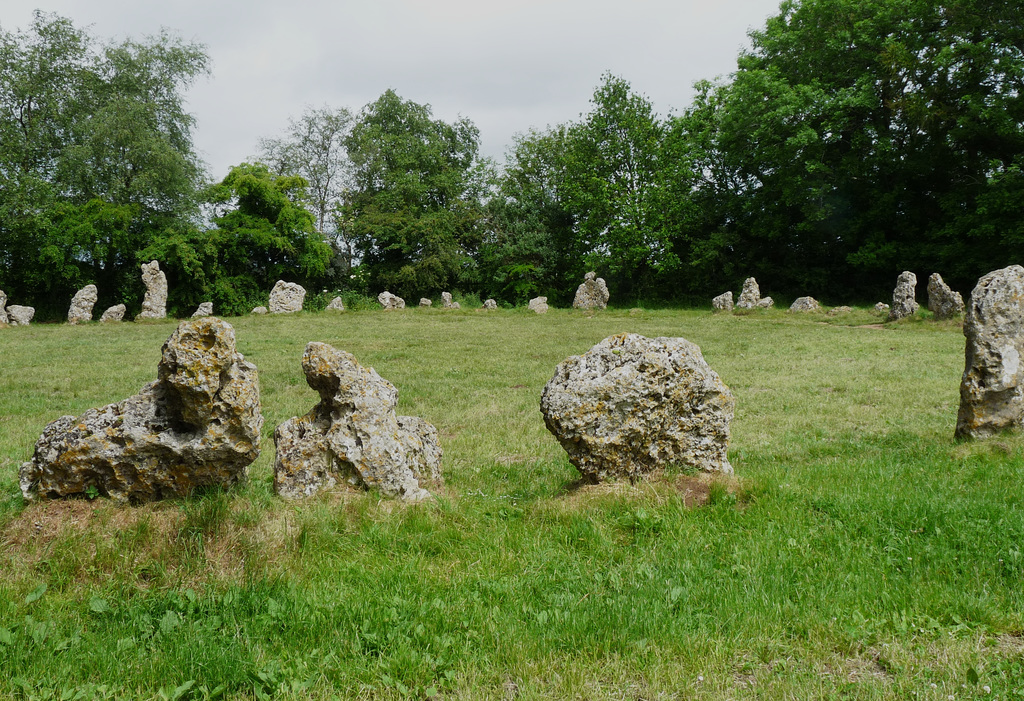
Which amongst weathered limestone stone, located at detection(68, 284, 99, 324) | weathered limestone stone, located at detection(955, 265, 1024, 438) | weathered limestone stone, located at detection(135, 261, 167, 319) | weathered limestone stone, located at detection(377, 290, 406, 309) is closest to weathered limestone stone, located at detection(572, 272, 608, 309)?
weathered limestone stone, located at detection(377, 290, 406, 309)

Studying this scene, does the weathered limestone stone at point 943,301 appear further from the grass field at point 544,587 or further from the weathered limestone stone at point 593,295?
the grass field at point 544,587

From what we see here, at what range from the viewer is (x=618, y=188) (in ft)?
144

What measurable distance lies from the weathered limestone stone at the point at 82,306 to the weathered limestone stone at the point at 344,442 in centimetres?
2973

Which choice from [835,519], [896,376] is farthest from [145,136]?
[835,519]

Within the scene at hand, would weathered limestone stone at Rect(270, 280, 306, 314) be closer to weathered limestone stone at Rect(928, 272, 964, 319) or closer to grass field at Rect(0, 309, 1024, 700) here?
grass field at Rect(0, 309, 1024, 700)

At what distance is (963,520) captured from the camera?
5.11m

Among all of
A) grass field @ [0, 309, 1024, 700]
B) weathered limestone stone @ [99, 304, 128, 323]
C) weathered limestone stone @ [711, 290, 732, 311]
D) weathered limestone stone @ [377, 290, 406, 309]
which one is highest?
weathered limestone stone @ [711, 290, 732, 311]

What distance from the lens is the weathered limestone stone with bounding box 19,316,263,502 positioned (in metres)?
5.06

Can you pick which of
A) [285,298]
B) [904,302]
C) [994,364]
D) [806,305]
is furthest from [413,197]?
[994,364]

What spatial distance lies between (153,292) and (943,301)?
113 feet

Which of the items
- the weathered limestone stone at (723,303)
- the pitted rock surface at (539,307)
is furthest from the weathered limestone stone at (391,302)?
the weathered limestone stone at (723,303)

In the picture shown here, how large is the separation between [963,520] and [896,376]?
9.79 meters

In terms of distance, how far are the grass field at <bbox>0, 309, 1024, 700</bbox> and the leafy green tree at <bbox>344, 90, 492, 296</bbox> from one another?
37.8 meters

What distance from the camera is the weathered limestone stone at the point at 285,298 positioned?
3300cm
